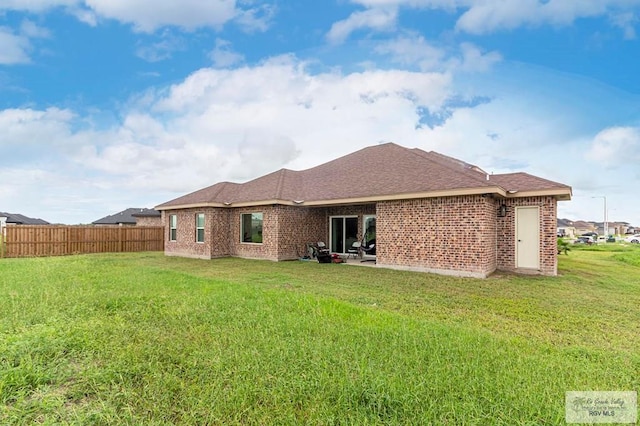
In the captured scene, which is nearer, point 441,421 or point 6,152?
point 441,421

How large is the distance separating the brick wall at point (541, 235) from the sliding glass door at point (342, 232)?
613 centimetres

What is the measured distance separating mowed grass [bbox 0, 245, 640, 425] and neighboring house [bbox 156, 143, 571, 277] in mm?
3850

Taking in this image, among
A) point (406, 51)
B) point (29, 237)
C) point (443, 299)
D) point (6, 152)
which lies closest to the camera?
point (443, 299)

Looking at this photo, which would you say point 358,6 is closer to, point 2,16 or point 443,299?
point 443,299

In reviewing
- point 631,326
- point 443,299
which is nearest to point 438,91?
point 443,299

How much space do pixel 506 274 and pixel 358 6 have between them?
990cm

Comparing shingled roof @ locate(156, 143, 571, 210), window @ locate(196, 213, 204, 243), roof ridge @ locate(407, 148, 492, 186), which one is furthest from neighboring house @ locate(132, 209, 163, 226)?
roof ridge @ locate(407, 148, 492, 186)

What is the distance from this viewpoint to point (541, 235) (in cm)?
1039

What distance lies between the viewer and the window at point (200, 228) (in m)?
16.2

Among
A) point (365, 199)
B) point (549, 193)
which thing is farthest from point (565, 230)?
point (365, 199)

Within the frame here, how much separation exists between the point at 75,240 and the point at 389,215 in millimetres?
18902

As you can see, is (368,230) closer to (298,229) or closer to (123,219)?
(298,229)

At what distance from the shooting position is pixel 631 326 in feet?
16.3

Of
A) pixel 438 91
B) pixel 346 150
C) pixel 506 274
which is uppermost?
pixel 438 91
